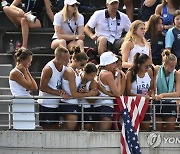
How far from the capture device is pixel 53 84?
48.2 ft

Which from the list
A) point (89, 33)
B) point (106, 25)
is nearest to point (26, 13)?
point (89, 33)

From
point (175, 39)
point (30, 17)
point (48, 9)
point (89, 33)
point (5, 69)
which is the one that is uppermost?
point (48, 9)

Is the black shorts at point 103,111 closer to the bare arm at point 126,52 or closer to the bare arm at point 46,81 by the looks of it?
the bare arm at point 46,81

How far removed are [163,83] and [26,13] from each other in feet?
12.2

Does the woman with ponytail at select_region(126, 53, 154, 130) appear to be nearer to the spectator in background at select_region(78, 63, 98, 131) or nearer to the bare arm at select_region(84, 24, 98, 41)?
the spectator in background at select_region(78, 63, 98, 131)

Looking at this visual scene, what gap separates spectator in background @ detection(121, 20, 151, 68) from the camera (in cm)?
1552

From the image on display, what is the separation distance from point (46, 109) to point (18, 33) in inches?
155

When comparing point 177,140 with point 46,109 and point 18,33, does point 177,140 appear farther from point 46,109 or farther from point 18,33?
point 18,33

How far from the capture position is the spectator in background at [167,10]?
56.8ft

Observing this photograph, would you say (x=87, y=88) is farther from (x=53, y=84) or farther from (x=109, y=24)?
(x=109, y=24)

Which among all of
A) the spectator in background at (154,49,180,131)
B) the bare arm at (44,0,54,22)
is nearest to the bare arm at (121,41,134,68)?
the spectator in background at (154,49,180,131)

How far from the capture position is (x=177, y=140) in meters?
14.9

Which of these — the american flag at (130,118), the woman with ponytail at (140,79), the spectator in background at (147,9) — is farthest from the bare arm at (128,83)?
the spectator in background at (147,9)

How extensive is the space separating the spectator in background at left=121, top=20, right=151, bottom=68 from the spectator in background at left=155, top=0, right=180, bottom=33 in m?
1.72
